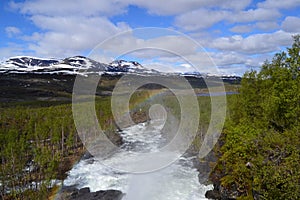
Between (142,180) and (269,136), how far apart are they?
18.4m

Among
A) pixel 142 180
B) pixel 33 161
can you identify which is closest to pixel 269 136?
pixel 142 180

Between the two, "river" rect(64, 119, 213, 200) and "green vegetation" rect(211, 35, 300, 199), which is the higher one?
"green vegetation" rect(211, 35, 300, 199)

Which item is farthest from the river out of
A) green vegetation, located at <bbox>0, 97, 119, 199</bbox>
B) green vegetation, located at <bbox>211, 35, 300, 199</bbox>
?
green vegetation, located at <bbox>211, 35, 300, 199</bbox>

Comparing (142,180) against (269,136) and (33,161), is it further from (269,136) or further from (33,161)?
(269,136)

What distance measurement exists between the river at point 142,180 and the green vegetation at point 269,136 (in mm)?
3649

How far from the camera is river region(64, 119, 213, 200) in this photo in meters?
26.0

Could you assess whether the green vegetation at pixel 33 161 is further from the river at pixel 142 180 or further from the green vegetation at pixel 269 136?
the green vegetation at pixel 269 136

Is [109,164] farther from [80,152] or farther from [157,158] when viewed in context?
[80,152]

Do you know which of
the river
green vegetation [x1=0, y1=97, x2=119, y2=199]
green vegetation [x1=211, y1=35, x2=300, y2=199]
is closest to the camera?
green vegetation [x1=211, y1=35, x2=300, y2=199]

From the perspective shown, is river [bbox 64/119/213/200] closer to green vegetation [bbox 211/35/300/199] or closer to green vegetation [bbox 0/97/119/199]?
green vegetation [bbox 0/97/119/199]

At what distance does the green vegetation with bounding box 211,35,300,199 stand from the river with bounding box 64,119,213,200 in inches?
144

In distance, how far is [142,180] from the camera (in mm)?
29891

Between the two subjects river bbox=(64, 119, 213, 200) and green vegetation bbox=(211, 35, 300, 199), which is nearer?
green vegetation bbox=(211, 35, 300, 199)

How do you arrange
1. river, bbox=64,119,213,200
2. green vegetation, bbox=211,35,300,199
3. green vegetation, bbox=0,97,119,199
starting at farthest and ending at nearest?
green vegetation, bbox=0,97,119,199 → river, bbox=64,119,213,200 → green vegetation, bbox=211,35,300,199
